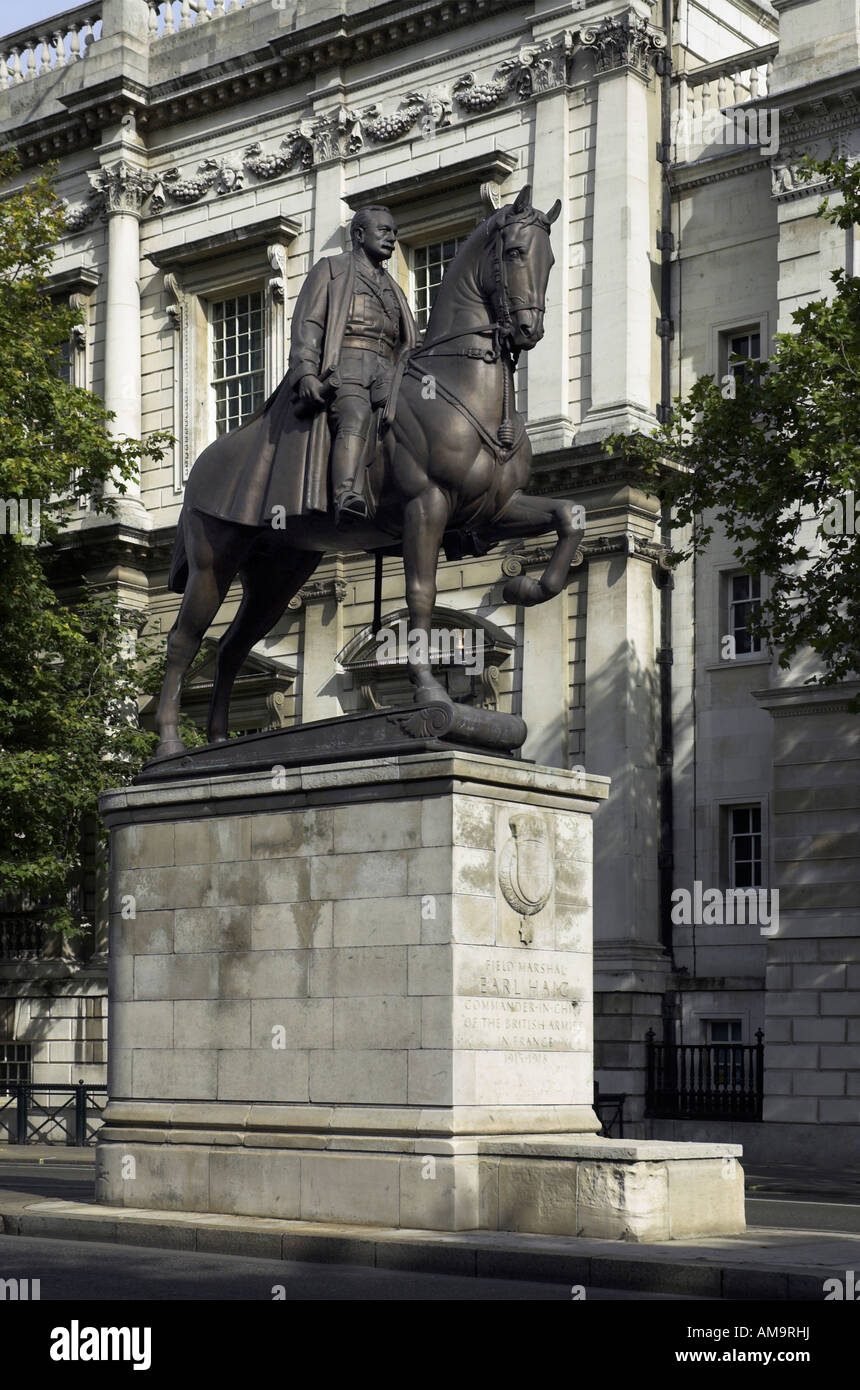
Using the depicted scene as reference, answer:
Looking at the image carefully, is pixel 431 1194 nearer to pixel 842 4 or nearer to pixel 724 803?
pixel 724 803

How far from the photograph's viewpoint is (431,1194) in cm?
1409

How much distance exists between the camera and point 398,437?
1598cm

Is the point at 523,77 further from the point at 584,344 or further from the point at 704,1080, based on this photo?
the point at 704,1080

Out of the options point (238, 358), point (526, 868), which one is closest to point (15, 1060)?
point (238, 358)

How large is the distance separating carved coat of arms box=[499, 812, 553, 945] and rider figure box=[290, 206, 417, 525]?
276cm

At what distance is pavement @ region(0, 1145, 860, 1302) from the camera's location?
11703 mm

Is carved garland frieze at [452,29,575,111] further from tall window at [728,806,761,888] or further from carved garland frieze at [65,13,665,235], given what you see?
tall window at [728,806,761,888]

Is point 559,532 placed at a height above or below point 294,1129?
above

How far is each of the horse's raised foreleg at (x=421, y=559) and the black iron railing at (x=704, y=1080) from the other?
15.2 metres

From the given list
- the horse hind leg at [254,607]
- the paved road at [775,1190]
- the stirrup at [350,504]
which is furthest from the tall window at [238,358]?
the stirrup at [350,504]

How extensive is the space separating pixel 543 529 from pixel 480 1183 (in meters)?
5.23

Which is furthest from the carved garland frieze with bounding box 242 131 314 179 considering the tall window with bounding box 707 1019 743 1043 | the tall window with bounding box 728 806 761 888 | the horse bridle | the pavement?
the pavement
